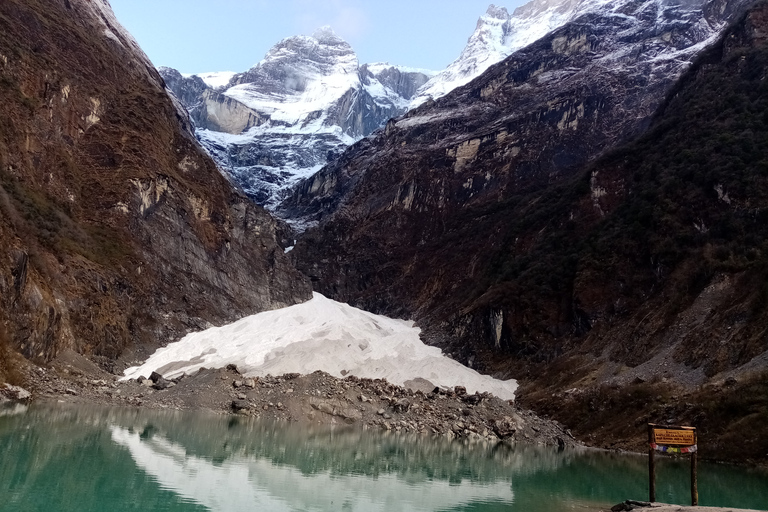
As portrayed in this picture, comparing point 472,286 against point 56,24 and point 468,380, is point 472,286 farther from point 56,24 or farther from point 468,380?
point 56,24

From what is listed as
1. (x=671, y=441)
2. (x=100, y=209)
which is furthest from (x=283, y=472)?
(x=100, y=209)

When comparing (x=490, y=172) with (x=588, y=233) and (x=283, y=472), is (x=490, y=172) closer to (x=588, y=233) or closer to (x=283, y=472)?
(x=588, y=233)

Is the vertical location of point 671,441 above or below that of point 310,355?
below

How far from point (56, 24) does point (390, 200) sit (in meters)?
59.0

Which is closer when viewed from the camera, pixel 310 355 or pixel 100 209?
pixel 310 355

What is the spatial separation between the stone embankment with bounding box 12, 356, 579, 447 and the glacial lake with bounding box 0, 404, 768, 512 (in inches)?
179

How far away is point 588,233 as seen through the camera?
6200 centimetres

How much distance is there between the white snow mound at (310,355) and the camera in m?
49.1

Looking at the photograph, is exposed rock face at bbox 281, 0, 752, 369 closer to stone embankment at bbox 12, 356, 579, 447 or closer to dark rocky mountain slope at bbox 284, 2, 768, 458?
dark rocky mountain slope at bbox 284, 2, 768, 458

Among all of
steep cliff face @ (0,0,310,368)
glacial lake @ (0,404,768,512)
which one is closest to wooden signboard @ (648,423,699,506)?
glacial lake @ (0,404,768,512)

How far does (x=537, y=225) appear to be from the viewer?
72.8 m

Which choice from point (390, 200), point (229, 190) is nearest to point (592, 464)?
point (229, 190)

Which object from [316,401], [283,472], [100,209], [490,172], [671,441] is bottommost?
[283,472]

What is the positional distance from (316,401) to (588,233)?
3632cm
